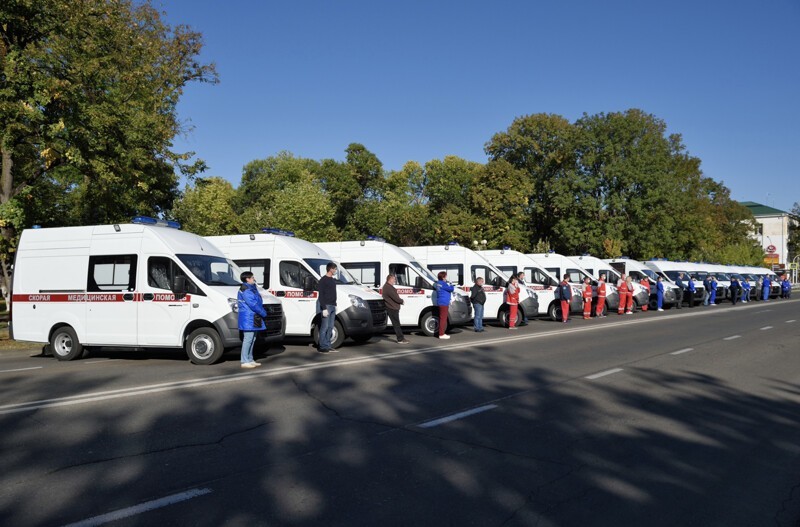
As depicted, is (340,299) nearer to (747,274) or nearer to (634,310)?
(634,310)

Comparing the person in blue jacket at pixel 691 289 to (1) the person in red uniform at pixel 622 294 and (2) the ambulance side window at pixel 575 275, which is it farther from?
(2) the ambulance side window at pixel 575 275

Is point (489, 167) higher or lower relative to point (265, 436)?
higher

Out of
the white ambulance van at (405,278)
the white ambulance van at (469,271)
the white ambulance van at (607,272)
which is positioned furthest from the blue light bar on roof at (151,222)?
the white ambulance van at (607,272)

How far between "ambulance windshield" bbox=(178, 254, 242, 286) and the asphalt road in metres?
1.74

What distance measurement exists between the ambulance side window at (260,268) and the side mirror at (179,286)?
3268 millimetres

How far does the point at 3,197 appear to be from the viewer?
17.0 metres

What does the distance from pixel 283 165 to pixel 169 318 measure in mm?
59334

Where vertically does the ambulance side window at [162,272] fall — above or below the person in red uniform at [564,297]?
above

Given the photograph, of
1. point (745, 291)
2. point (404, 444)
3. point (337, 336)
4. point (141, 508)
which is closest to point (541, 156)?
point (745, 291)

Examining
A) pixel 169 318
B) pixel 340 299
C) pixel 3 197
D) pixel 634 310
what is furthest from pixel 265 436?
pixel 634 310

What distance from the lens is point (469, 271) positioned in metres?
19.8

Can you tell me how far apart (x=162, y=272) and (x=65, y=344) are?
2657mm

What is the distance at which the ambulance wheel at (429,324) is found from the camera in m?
16.9

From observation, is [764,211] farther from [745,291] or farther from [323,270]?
[323,270]
